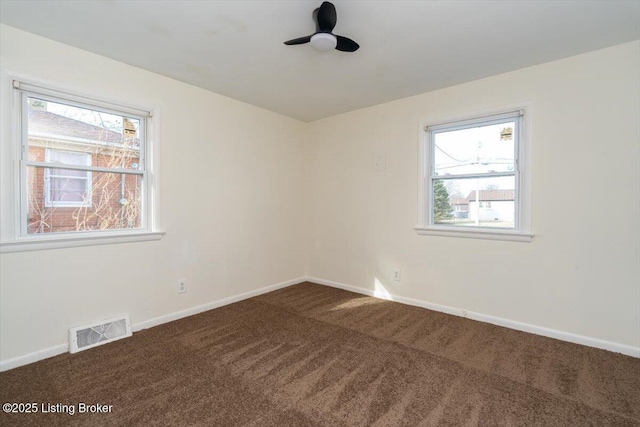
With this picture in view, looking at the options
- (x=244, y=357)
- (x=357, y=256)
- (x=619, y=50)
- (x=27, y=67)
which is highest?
(x=619, y=50)

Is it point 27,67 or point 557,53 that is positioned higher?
point 557,53

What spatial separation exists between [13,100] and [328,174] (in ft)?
10.8

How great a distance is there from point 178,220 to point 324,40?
2.31m

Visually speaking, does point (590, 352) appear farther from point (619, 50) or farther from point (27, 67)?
point (27, 67)

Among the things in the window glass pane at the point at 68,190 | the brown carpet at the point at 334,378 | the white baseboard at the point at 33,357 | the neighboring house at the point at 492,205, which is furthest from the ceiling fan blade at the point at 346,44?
the white baseboard at the point at 33,357

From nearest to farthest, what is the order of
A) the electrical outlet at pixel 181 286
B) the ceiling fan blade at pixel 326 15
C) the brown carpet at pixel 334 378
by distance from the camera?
1. the brown carpet at pixel 334 378
2. the ceiling fan blade at pixel 326 15
3. the electrical outlet at pixel 181 286

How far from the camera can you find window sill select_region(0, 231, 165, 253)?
2262 millimetres

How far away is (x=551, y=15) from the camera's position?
207 cm

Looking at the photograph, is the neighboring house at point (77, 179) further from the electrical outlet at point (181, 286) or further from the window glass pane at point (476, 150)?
the window glass pane at point (476, 150)

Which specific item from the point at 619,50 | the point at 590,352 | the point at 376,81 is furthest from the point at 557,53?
the point at 590,352

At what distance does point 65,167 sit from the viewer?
2.52 meters

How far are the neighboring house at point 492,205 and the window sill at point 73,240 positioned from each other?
10.7 ft

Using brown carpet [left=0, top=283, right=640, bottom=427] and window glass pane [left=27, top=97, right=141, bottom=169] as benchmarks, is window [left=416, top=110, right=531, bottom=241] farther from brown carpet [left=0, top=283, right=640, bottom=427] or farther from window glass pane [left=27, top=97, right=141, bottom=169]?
window glass pane [left=27, top=97, right=141, bottom=169]

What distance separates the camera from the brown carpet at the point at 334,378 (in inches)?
68.8
